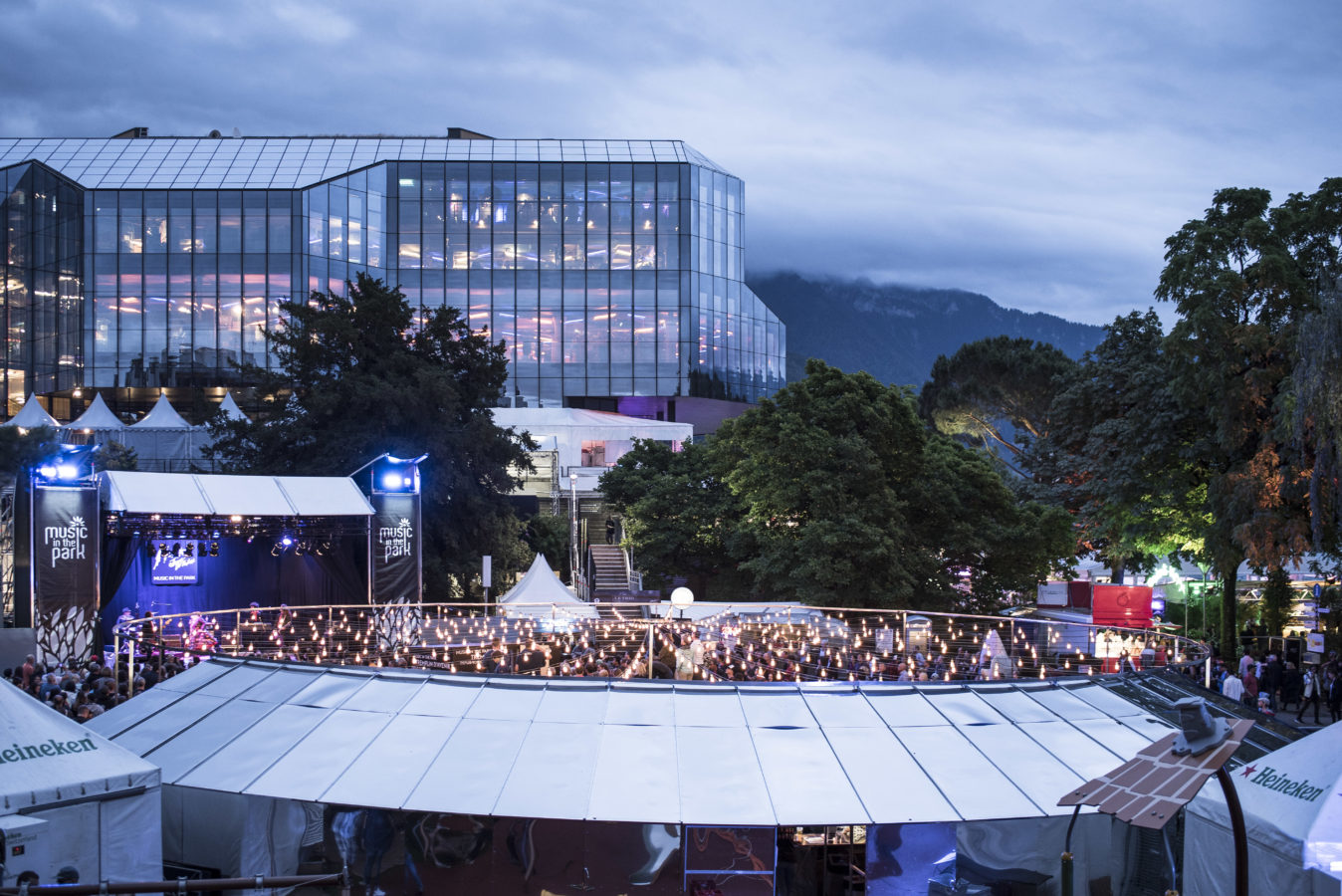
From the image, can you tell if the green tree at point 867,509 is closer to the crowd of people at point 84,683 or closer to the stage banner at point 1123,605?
the stage banner at point 1123,605

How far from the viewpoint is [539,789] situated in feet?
30.7

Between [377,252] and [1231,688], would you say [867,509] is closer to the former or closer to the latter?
[1231,688]

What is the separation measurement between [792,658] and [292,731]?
10288 millimetres

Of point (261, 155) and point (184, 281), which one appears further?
point (261, 155)

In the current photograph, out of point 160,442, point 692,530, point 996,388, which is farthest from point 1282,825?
point 996,388

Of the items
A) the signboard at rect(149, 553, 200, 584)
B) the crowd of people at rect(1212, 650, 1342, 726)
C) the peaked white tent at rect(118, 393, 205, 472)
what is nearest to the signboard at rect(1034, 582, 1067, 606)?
the crowd of people at rect(1212, 650, 1342, 726)

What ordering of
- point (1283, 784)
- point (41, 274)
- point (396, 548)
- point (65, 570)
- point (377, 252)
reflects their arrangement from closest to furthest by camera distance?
point (1283, 784) → point (65, 570) → point (396, 548) → point (41, 274) → point (377, 252)

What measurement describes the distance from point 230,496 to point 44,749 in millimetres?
14726

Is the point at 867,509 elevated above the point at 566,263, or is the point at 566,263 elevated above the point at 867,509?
the point at 566,263

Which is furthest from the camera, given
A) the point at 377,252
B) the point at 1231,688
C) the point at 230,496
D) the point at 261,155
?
the point at 261,155

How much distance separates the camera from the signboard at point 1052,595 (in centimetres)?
4109

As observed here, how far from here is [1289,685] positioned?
23031mm

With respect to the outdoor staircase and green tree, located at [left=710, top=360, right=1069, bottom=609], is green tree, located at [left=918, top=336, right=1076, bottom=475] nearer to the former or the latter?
green tree, located at [left=710, top=360, right=1069, bottom=609]

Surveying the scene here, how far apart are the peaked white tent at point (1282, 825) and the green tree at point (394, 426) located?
2431 centimetres
